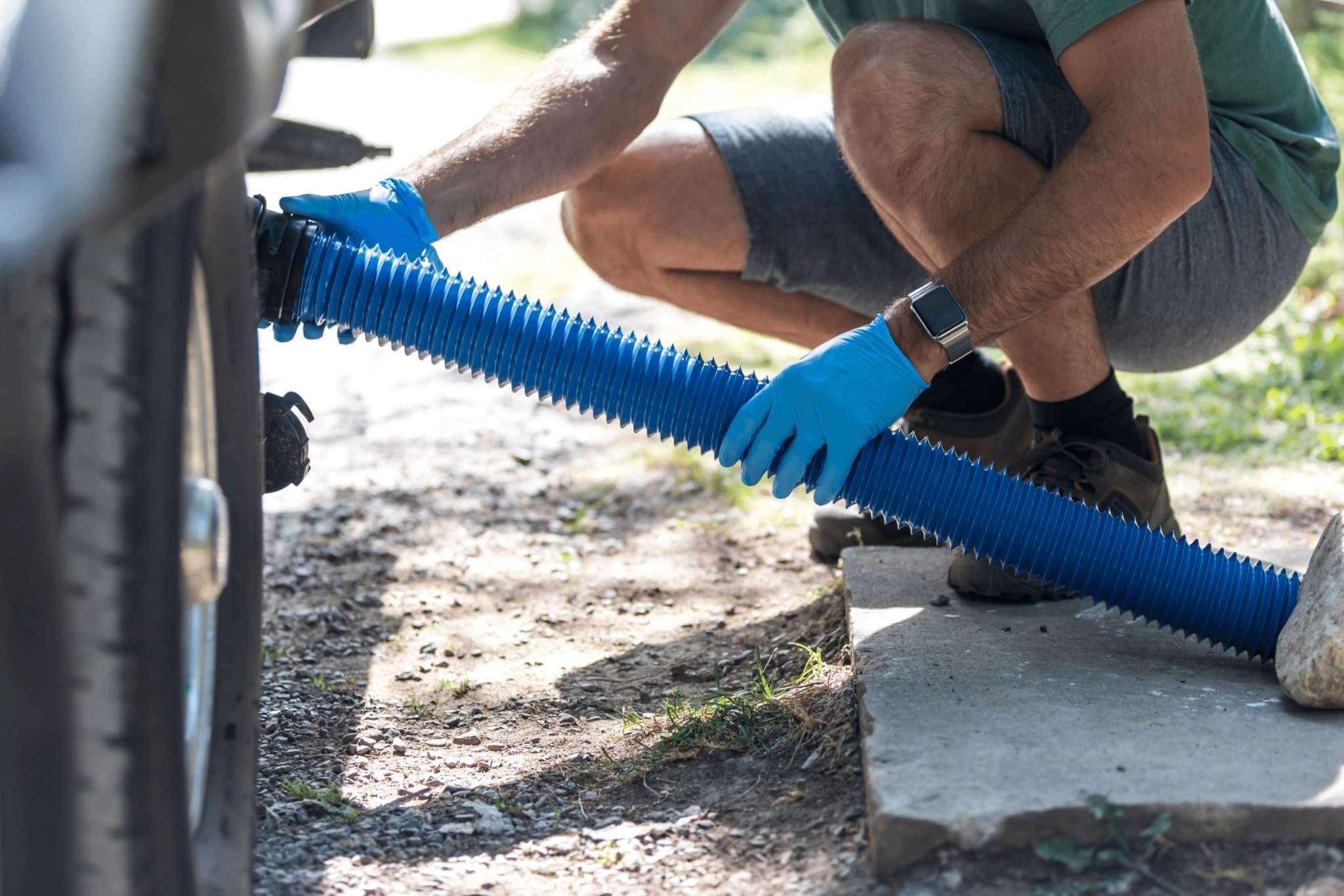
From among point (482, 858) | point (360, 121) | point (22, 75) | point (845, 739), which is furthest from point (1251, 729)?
point (360, 121)

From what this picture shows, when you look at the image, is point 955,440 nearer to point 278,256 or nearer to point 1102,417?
point 1102,417

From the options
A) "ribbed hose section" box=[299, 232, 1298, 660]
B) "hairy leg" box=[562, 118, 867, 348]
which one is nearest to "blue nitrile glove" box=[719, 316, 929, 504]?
"ribbed hose section" box=[299, 232, 1298, 660]

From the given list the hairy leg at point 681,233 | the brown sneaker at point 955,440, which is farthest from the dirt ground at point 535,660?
the hairy leg at point 681,233

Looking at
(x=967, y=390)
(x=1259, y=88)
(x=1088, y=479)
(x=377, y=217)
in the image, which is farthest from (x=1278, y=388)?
(x=377, y=217)

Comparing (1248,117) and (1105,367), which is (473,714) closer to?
(1105,367)

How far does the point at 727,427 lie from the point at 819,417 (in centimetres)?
13

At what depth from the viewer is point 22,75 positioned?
0.98 meters

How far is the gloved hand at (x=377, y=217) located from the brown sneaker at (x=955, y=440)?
1.05 meters

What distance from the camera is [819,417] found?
180 centimetres

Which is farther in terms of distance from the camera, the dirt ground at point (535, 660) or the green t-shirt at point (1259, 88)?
the green t-shirt at point (1259, 88)

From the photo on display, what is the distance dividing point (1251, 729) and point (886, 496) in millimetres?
562

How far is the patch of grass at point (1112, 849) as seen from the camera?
1352mm

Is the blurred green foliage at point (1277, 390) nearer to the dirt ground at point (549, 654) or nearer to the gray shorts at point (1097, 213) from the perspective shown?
the dirt ground at point (549, 654)

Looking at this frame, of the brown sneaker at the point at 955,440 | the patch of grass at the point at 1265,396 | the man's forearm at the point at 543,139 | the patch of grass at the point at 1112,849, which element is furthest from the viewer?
the patch of grass at the point at 1265,396
